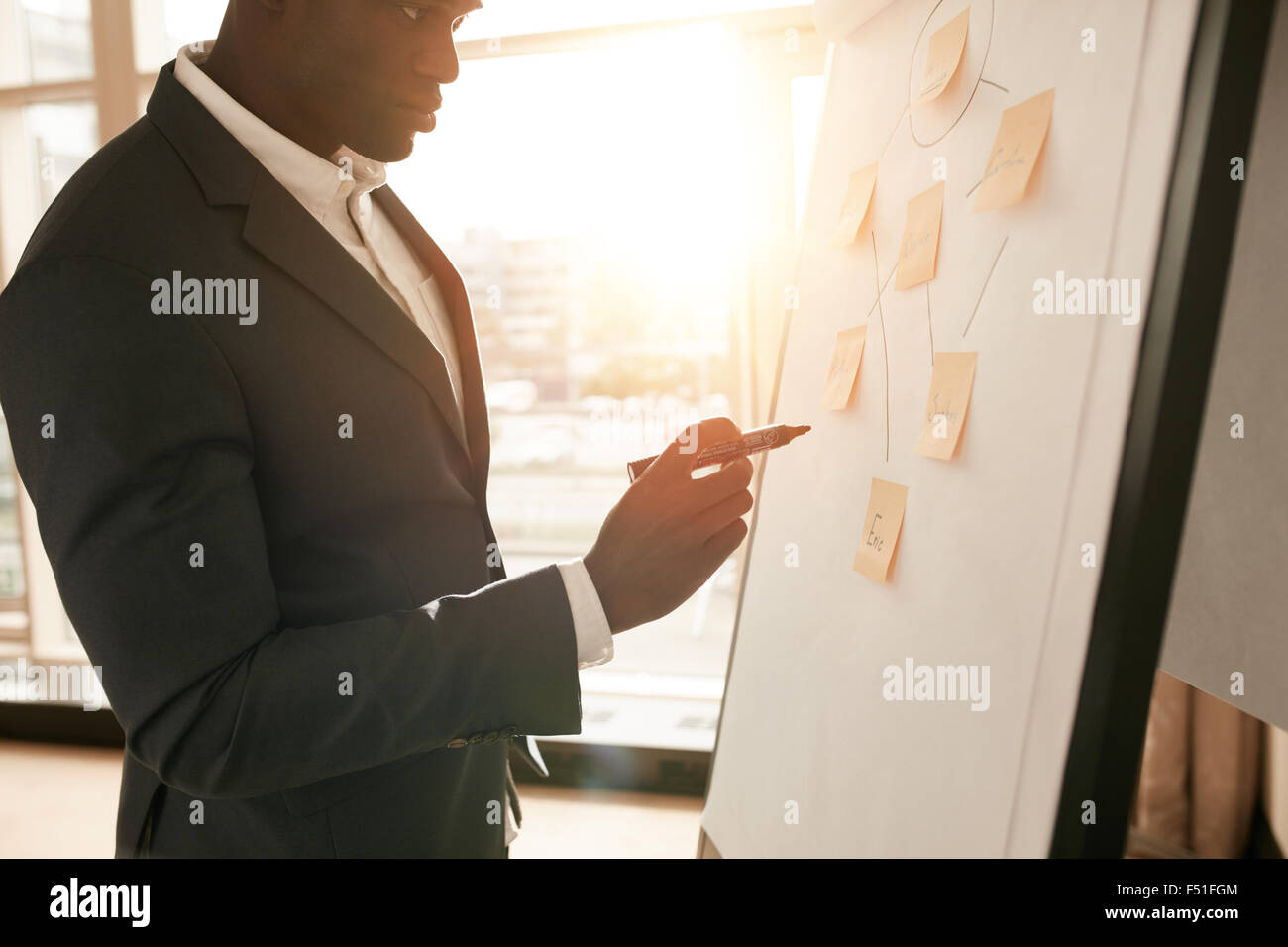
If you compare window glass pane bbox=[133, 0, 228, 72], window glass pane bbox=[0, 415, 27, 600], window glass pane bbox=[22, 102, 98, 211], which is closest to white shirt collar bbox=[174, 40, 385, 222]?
window glass pane bbox=[133, 0, 228, 72]

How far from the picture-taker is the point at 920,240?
0.83 meters

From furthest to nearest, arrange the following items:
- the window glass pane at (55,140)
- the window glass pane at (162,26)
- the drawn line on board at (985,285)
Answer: the window glass pane at (55,140)
the window glass pane at (162,26)
the drawn line on board at (985,285)

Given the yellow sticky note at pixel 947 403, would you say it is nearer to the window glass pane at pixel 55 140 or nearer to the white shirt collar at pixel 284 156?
the white shirt collar at pixel 284 156

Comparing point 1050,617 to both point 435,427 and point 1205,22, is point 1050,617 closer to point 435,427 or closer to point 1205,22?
point 1205,22

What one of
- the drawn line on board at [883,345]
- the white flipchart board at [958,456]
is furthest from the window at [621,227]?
the drawn line on board at [883,345]

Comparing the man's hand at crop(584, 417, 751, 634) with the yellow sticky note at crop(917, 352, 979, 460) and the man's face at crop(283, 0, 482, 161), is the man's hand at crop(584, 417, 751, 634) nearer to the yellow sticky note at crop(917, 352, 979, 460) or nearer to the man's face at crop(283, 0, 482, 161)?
the yellow sticky note at crop(917, 352, 979, 460)

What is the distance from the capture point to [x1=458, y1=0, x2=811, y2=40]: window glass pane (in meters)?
2.57

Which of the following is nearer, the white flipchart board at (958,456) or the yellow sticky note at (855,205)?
the white flipchart board at (958,456)

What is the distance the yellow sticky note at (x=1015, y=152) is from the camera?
66cm

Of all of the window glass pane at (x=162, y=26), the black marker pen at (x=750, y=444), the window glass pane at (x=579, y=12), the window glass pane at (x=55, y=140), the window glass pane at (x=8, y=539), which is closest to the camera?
the black marker pen at (x=750, y=444)

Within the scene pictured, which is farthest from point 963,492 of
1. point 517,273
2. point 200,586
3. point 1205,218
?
point 517,273

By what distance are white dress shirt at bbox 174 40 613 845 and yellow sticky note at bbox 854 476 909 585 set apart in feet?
0.86

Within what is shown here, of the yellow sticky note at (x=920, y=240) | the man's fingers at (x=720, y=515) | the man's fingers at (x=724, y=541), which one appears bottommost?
the man's fingers at (x=724, y=541)

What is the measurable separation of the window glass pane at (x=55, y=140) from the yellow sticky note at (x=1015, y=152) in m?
3.35
